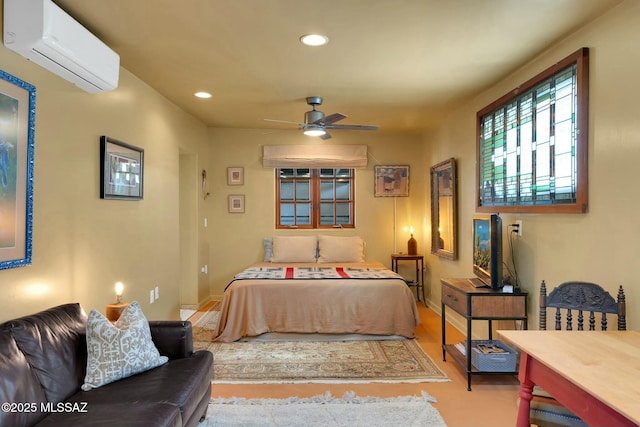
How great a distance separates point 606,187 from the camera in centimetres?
230

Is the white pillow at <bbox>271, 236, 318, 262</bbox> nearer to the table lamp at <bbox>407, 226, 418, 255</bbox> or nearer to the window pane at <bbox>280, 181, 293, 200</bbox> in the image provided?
the window pane at <bbox>280, 181, 293, 200</bbox>

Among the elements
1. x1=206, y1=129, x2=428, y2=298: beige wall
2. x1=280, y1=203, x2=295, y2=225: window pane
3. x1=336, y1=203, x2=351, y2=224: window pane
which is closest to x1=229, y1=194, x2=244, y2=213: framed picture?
x1=206, y1=129, x2=428, y2=298: beige wall

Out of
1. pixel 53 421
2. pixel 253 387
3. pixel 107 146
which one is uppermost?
pixel 107 146

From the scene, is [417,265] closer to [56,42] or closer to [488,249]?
[488,249]

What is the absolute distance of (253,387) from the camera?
116 inches

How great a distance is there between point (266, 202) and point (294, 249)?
0.88 m

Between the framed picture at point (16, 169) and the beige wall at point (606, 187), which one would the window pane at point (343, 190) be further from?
the framed picture at point (16, 169)

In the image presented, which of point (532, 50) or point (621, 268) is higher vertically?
point (532, 50)

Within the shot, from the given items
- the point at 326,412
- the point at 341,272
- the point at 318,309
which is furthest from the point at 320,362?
the point at 341,272

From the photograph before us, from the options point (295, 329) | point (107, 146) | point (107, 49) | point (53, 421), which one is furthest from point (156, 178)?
point (53, 421)

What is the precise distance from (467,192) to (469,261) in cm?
75

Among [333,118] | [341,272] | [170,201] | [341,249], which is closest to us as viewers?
[333,118]

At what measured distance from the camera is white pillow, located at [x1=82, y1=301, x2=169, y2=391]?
1971 millimetres

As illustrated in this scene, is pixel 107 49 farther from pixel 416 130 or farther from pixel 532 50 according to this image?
pixel 416 130
